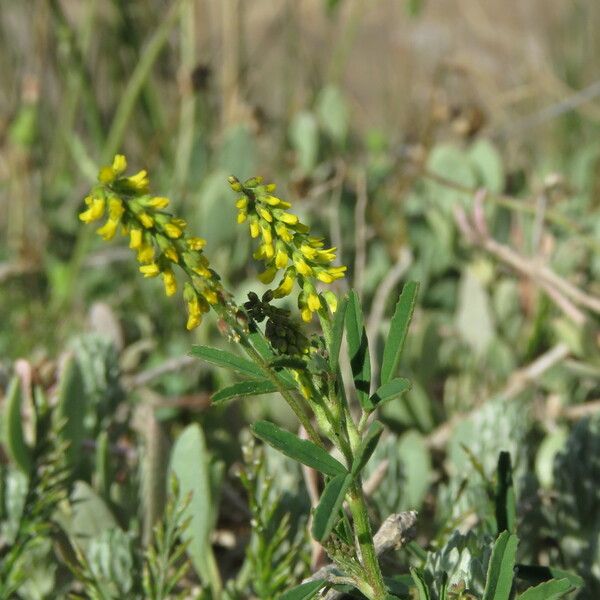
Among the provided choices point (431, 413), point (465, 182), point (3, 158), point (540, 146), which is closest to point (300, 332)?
point (431, 413)

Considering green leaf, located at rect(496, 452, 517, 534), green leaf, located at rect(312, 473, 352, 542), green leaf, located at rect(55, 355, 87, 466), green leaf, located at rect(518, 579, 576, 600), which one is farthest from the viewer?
green leaf, located at rect(55, 355, 87, 466)

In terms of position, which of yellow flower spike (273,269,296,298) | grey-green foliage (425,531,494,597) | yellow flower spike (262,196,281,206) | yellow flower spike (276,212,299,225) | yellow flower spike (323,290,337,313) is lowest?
grey-green foliage (425,531,494,597)

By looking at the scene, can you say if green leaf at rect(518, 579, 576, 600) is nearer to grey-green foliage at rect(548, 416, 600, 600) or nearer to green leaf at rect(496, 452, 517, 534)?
green leaf at rect(496, 452, 517, 534)

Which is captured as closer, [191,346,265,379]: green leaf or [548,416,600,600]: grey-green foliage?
[191,346,265,379]: green leaf

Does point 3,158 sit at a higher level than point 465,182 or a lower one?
higher

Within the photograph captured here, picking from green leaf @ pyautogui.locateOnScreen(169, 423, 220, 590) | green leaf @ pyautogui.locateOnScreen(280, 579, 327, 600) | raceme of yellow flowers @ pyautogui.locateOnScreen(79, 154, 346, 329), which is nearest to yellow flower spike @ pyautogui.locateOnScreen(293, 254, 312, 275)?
raceme of yellow flowers @ pyautogui.locateOnScreen(79, 154, 346, 329)

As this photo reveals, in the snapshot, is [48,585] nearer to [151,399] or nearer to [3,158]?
[151,399]
